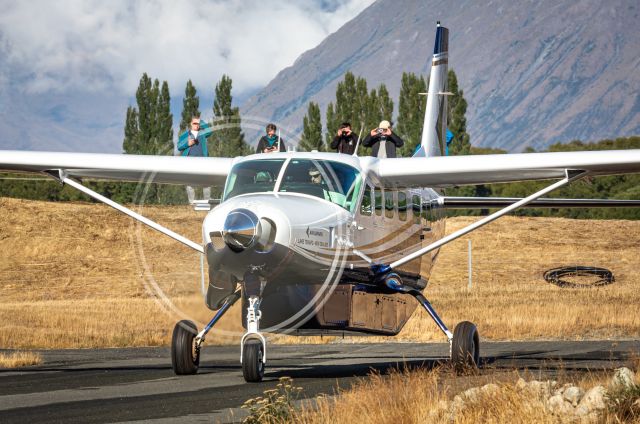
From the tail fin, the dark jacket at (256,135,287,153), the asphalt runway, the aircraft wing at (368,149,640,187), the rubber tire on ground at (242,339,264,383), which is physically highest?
the tail fin

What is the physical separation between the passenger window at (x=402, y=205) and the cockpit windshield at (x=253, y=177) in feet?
10.2

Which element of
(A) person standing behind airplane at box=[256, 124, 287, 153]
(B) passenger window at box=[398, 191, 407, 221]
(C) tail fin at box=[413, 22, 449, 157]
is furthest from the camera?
(C) tail fin at box=[413, 22, 449, 157]

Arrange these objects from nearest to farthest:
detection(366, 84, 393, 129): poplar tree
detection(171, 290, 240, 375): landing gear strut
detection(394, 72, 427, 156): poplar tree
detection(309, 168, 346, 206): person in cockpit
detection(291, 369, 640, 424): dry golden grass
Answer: detection(291, 369, 640, 424): dry golden grass < detection(309, 168, 346, 206): person in cockpit < detection(171, 290, 240, 375): landing gear strut < detection(394, 72, 427, 156): poplar tree < detection(366, 84, 393, 129): poplar tree

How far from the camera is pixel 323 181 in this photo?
49.7ft

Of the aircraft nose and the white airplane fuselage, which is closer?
the aircraft nose

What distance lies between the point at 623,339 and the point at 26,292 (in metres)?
28.9

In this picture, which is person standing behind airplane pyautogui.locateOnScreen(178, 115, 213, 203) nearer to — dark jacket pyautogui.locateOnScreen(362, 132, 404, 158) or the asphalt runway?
dark jacket pyautogui.locateOnScreen(362, 132, 404, 158)

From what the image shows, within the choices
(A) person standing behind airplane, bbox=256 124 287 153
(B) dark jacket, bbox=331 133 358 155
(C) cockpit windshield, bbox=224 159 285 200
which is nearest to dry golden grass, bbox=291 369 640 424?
(C) cockpit windshield, bbox=224 159 285 200

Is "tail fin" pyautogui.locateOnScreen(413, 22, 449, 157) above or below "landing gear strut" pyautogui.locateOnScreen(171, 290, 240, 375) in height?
above

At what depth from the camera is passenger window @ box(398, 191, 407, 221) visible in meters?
17.6

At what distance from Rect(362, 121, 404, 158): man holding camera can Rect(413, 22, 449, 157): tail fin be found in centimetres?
328

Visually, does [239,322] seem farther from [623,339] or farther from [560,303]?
[560,303]

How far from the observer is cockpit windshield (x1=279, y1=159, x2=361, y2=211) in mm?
14797

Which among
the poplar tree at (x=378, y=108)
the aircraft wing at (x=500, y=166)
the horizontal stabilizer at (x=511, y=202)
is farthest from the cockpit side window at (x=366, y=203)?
the poplar tree at (x=378, y=108)
